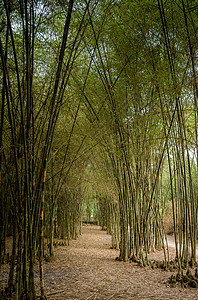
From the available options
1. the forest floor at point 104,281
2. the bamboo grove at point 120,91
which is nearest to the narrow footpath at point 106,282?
the forest floor at point 104,281

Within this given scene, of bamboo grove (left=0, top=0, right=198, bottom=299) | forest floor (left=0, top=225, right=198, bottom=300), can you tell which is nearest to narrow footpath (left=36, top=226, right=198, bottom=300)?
forest floor (left=0, top=225, right=198, bottom=300)

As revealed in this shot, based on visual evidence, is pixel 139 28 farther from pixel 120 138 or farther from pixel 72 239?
pixel 72 239

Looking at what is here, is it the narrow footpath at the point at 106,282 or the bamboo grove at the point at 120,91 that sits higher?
the bamboo grove at the point at 120,91

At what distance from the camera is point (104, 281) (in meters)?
3.16

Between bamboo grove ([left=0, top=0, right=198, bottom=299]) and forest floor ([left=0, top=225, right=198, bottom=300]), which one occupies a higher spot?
bamboo grove ([left=0, top=0, right=198, bottom=299])

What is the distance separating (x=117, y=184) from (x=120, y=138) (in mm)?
949

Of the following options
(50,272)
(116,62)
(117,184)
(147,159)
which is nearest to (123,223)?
A: (117,184)

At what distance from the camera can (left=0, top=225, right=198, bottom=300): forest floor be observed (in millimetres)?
2613

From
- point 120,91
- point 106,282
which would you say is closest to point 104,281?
point 106,282

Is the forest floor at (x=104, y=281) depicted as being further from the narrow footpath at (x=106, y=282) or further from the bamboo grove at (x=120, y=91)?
the bamboo grove at (x=120, y=91)

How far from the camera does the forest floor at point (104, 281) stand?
261 cm

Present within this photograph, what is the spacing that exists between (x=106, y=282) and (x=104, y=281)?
5cm

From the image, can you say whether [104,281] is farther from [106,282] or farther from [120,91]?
[120,91]

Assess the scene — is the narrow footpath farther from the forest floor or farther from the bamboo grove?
the bamboo grove
